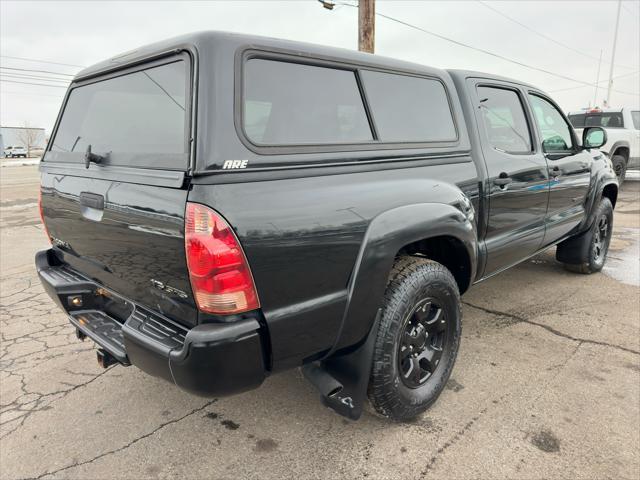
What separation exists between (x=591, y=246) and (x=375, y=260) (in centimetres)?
364

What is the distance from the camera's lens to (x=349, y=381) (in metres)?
2.12

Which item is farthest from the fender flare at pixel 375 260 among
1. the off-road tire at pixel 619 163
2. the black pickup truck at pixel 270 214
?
the off-road tire at pixel 619 163

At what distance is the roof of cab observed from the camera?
5.74 ft

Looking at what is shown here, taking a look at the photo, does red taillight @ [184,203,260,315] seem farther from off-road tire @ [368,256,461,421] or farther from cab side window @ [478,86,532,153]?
cab side window @ [478,86,532,153]

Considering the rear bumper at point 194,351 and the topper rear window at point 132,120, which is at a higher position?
the topper rear window at point 132,120

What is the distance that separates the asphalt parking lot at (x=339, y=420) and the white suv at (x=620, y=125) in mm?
9028

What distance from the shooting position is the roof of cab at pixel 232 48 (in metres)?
1.75

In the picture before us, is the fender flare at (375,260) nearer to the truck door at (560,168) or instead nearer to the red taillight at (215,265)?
the red taillight at (215,265)

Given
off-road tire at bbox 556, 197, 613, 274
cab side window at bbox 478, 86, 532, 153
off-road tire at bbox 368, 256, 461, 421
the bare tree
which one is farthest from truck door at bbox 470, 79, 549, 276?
the bare tree

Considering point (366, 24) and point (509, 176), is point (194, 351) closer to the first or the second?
point (509, 176)

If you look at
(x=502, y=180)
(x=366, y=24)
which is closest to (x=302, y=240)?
(x=502, y=180)

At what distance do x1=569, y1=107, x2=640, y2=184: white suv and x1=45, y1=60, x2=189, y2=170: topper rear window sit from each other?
1121cm

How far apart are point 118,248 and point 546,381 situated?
254cm

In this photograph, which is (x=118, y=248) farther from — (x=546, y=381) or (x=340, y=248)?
(x=546, y=381)
